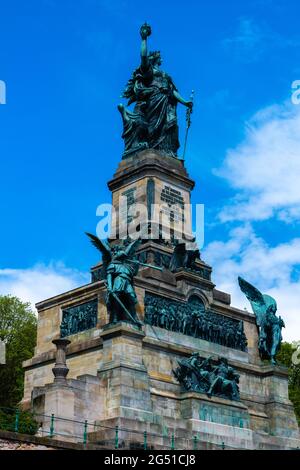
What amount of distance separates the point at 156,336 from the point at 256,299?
795 centimetres

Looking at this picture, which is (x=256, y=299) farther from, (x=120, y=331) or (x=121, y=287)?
(x=120, y=331)

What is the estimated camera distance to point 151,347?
3634 cm

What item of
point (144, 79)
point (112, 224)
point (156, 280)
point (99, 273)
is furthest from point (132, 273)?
point (144, 79)

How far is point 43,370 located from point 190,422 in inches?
291

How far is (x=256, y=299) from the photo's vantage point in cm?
4303

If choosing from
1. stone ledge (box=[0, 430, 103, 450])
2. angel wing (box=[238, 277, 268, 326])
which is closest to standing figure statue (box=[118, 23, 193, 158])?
angel wing (box=[238, 277, 268, 326])

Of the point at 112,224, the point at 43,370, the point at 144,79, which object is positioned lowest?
the point at 43,370

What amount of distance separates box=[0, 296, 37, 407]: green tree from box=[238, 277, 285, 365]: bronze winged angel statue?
659 inches

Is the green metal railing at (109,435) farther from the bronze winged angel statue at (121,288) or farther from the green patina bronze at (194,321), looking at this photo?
the green patina bronze at (194,321)

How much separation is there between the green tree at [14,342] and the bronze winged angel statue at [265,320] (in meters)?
16.7

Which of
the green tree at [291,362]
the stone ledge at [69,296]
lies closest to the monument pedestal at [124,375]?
the stone ledge at [69,296]

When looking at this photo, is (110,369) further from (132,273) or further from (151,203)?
(151,203)

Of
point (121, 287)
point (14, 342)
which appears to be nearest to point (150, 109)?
point (121, 287)

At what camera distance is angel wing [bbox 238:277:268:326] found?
140 ft
